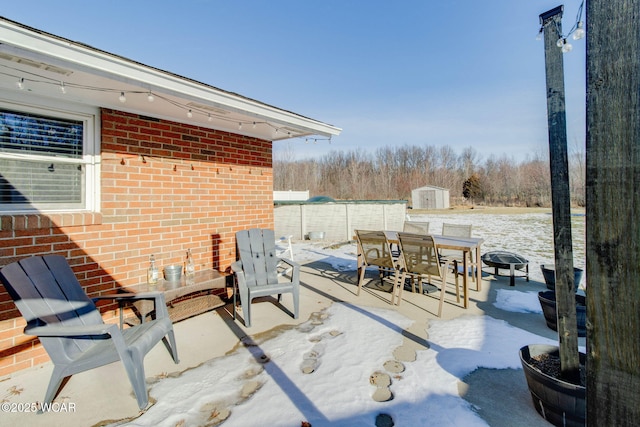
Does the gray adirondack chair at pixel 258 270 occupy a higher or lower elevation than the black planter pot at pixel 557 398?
higher

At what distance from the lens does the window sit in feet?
9.13

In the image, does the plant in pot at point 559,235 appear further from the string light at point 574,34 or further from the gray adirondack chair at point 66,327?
the gray adirondack chair at point 66,327

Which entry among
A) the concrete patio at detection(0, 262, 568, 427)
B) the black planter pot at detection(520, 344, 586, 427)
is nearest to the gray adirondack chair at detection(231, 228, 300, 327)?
the concrete patio at detection(0, 262, 568, 427)

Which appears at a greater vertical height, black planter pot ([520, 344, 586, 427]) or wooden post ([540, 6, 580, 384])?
wooden post ([540, 6, 580, 384])

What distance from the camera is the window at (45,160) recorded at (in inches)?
110

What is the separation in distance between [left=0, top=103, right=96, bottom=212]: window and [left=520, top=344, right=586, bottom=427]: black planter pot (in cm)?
415

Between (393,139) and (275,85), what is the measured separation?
3531 centimetres

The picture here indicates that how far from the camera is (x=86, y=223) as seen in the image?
3.06 metres

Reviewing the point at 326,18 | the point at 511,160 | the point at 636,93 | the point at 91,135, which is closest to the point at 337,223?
the point at 326,18

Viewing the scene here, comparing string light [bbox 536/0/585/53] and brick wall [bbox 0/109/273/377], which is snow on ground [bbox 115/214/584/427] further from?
string light [bbox 536/0/585/53]

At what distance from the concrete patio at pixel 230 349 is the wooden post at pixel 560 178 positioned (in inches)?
20.7

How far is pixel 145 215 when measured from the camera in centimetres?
357

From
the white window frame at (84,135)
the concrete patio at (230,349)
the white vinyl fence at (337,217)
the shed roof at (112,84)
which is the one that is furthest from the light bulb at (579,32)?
the white vinyl fence at (337,217)

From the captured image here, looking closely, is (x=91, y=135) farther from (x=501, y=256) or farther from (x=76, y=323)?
(x=501, y=256)
